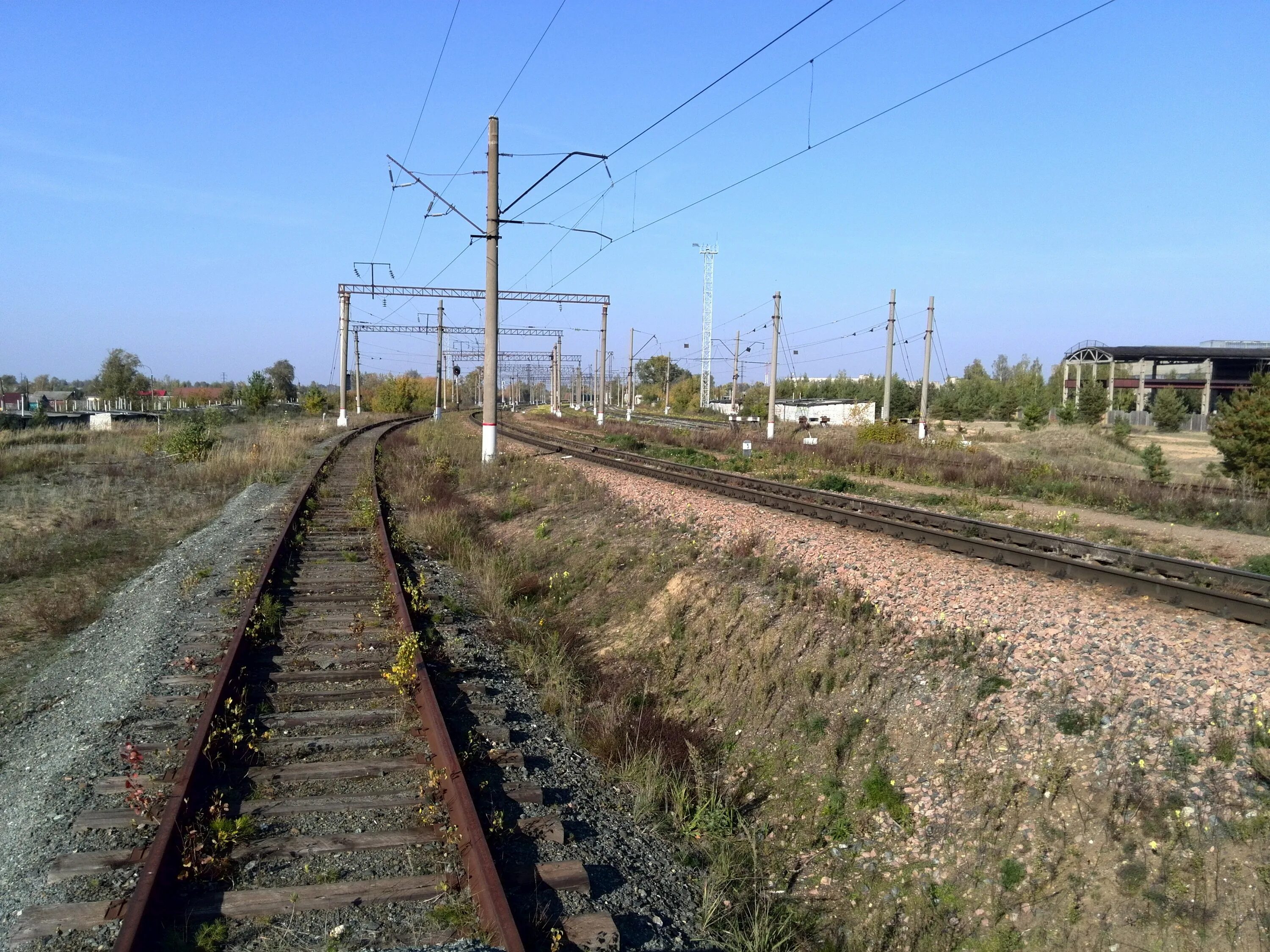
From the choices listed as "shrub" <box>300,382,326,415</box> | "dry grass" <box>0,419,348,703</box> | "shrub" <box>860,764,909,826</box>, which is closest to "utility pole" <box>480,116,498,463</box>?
"dry grass" <box>0,419,348,703</box>

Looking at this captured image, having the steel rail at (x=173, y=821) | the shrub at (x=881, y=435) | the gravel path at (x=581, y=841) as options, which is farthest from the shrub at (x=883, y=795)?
the shrub at (x=881, y=435)

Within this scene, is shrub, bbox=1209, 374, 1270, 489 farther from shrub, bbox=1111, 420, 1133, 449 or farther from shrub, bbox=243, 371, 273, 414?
shrub, bbox=243, 371, 273, 414

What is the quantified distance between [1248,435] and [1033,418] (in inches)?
1238

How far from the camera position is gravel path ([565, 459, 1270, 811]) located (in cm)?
562

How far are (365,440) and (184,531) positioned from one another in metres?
22.0

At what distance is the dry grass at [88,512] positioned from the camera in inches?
392

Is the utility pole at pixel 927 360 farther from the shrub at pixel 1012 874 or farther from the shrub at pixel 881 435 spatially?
the shrub at pixel 1012 874

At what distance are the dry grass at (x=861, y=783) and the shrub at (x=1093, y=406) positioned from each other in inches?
2379

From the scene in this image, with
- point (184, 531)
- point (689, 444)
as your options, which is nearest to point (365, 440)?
point (689, 444)

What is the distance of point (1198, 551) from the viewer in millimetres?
12609

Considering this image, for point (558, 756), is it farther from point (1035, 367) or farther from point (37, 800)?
point (1035, 367)

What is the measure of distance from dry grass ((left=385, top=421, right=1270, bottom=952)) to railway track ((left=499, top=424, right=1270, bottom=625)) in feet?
9.09

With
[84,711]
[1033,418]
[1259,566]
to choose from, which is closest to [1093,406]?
[1033,418]

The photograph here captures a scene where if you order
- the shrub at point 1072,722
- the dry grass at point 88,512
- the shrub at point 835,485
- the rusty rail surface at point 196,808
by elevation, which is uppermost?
the shrub at point 835,485
